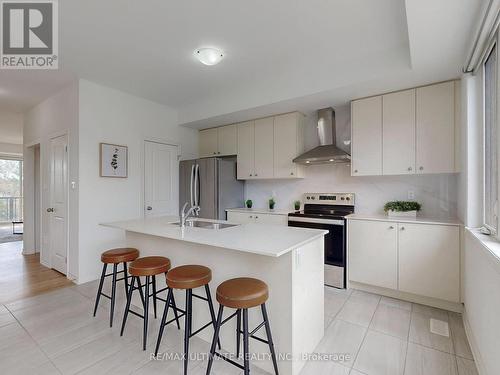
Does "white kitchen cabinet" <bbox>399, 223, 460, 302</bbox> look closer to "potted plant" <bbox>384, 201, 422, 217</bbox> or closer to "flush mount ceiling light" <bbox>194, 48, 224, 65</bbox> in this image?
"potted plant" <bbox>384, 201, 422, 217</bbox>

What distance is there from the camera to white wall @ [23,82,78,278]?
3.26m

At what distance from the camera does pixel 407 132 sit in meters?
2.78

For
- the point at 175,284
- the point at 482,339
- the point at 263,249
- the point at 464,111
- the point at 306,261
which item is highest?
the point at 464,111

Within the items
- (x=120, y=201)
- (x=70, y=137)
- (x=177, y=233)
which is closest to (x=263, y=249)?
(x=177, y=233)

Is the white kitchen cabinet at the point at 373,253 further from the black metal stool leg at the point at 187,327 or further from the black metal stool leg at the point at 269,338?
the black metal stool leg at the point at 187,327

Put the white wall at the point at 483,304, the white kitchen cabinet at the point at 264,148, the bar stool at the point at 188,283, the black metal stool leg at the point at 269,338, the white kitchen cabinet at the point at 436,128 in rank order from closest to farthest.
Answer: the white wall at the point at 483,304
the black metal stool leg at the point at 269,338
the bar stool at the point at 188,283
the white kitchen cabinet at the point at 436,128
the white kitchen cabinet at the point at 264,148

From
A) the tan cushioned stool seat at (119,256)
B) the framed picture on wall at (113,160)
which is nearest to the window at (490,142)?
the tan cushioned stool seat at (119,256)

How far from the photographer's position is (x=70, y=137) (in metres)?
3.34

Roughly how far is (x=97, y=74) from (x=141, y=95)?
74 centimetres

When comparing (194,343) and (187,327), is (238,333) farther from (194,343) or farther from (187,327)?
(194,343)

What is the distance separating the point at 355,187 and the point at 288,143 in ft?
3.75

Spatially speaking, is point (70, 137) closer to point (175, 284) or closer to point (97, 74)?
point (97, 74)

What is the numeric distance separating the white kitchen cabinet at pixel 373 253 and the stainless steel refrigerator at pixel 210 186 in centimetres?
199

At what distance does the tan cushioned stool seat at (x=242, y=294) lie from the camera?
1426 millimetres
